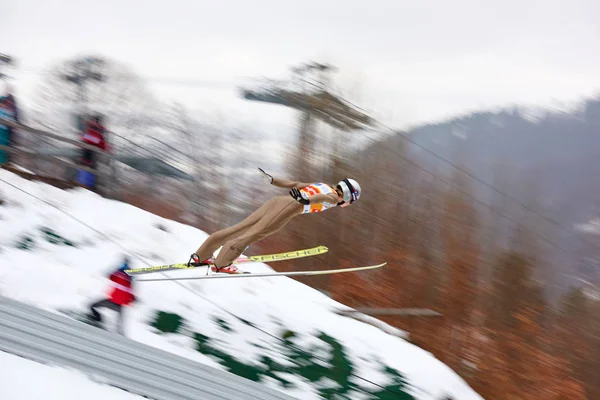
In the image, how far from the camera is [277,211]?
19.2 feet

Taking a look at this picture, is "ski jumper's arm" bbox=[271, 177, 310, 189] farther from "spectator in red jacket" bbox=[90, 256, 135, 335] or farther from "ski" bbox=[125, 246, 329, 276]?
"spectator in red jacket" bbox=[90, 256, 135, 335]

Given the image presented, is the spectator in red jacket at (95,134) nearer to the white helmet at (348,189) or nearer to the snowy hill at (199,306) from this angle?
the snowy hill at (199,306)

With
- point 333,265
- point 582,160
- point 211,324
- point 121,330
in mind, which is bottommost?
point 582,160

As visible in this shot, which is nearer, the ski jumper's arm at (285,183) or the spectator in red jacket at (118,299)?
the spectator in red jacket at (118,299)

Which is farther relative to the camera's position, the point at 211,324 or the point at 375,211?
the point at 375,211

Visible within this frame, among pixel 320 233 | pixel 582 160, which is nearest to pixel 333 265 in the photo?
pixel 320 233

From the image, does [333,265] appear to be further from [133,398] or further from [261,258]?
[133,398]

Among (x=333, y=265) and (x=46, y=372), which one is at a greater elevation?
(x=46, y=372)

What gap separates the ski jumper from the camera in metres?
5.76

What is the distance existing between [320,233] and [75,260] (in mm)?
11970

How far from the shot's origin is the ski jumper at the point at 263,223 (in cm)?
576

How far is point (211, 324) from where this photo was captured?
6484mm

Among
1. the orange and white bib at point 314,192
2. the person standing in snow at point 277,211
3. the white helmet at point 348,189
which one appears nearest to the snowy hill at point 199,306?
the person standing in snow at point 277,211

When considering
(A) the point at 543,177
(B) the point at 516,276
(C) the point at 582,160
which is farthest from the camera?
(C) the point at 582,160
